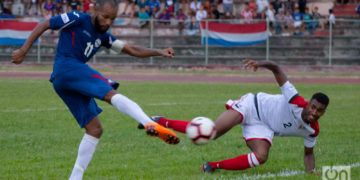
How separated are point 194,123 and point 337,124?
7.99m

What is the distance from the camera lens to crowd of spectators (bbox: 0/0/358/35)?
35406mm

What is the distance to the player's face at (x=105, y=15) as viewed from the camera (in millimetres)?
9109

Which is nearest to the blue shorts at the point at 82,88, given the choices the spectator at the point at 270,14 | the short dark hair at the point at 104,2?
the short dark hair at the point at 104,2

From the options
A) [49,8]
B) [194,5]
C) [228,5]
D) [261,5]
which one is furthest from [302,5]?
[49,8]

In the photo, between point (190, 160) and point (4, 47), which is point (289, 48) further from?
point (190, 160)

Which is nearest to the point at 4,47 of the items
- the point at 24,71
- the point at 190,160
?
the point at 24,71

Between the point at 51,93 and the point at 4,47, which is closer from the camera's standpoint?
the point at 51,93

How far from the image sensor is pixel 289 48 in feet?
116

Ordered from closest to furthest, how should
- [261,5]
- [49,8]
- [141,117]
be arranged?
[141,117]
[261,5]
[49,8]

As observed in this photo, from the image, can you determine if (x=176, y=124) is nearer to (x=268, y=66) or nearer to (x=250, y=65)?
(x=250, y=65)

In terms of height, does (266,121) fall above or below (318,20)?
below

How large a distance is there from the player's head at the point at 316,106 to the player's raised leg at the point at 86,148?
248 centimetres

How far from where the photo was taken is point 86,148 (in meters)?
9.22

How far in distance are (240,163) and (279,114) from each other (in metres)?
0.77
